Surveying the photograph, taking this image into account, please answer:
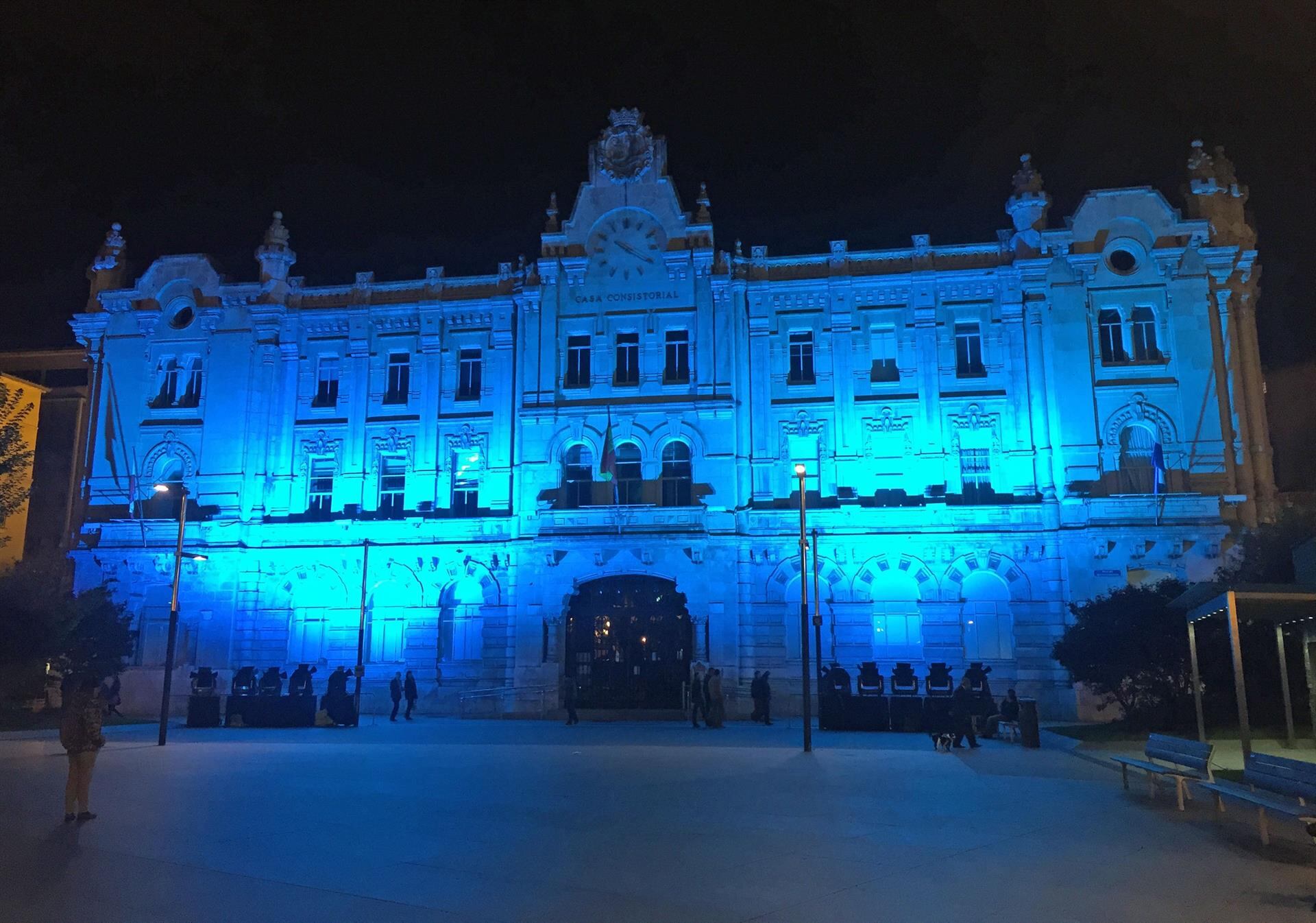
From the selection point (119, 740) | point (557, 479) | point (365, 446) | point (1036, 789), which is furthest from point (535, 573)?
point (1036, 789)

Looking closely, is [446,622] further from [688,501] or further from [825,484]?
[825,484]

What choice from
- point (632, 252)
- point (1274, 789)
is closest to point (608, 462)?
point (632, 252)

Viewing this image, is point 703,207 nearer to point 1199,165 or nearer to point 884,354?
point 884,354

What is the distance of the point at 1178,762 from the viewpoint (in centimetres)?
1623

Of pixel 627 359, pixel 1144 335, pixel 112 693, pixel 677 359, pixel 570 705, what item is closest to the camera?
pixel 570 705

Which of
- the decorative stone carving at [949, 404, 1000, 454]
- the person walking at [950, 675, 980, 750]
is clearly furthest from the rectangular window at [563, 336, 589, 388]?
the person walking at [950, 675, 980, 750]

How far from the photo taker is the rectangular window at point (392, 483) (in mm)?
44500

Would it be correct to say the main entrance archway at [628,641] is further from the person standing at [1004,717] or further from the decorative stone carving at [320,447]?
the person standing at [1004,717]

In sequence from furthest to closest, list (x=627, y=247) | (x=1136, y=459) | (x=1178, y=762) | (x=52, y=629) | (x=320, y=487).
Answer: (x=320, y=487)
(x=627, y=247)
(x=1136, y=459)
(x=52, y=629)
(x=1178, y=762)

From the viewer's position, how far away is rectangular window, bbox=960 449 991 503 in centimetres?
4084

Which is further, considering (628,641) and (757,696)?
(628,641)

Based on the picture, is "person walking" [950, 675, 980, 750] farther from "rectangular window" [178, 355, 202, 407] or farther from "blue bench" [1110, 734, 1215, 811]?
"rectangular window" [178, 355, 202, 407]

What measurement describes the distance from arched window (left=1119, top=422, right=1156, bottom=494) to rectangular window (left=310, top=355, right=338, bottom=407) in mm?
33063

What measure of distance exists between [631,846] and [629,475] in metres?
30.3
